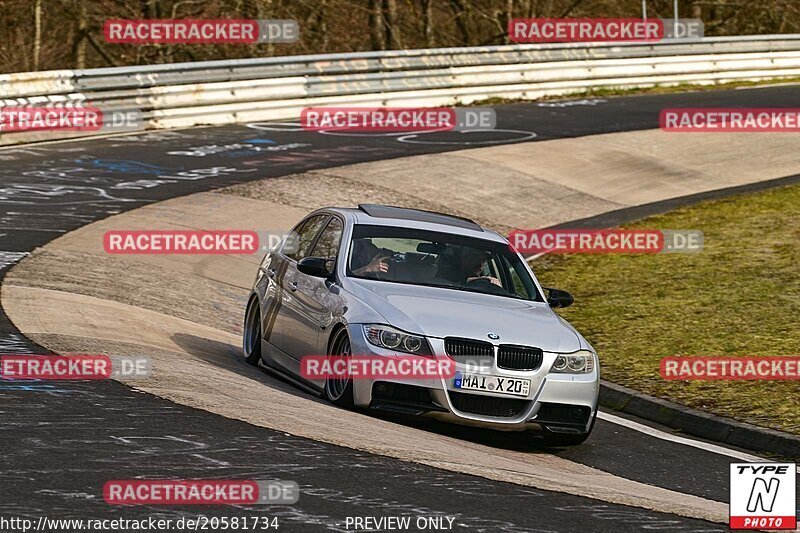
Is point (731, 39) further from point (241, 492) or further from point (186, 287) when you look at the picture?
point (241, 492)

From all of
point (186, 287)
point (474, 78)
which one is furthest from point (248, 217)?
point (474, 78)

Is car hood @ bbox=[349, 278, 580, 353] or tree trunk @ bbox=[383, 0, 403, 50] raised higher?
tree trunk @ bbox=[383, 0, 403, 50]

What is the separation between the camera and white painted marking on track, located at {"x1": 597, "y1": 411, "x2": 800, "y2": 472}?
9.95 m

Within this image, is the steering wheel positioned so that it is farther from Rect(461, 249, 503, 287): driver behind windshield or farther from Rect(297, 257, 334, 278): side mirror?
Rect(297, 257, 334, 278): side mirror

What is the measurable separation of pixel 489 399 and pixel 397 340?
75 centimetres

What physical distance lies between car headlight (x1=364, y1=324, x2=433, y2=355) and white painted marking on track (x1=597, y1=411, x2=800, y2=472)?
2.36m

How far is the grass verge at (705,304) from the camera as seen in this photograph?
38.0 ft

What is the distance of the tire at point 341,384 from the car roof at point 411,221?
5.09 feet

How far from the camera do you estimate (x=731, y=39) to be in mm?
35188

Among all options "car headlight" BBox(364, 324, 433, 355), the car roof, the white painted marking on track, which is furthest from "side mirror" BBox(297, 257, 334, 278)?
the white painted marking on track

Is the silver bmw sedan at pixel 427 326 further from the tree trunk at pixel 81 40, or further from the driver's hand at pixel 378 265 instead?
the tree trunk at pixel 81 40

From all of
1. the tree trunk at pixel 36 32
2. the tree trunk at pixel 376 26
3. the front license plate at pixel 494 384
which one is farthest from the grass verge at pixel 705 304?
the tree trunk at pixel 36 32

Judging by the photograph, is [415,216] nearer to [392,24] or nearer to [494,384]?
[494,384]

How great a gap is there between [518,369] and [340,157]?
14.8m
